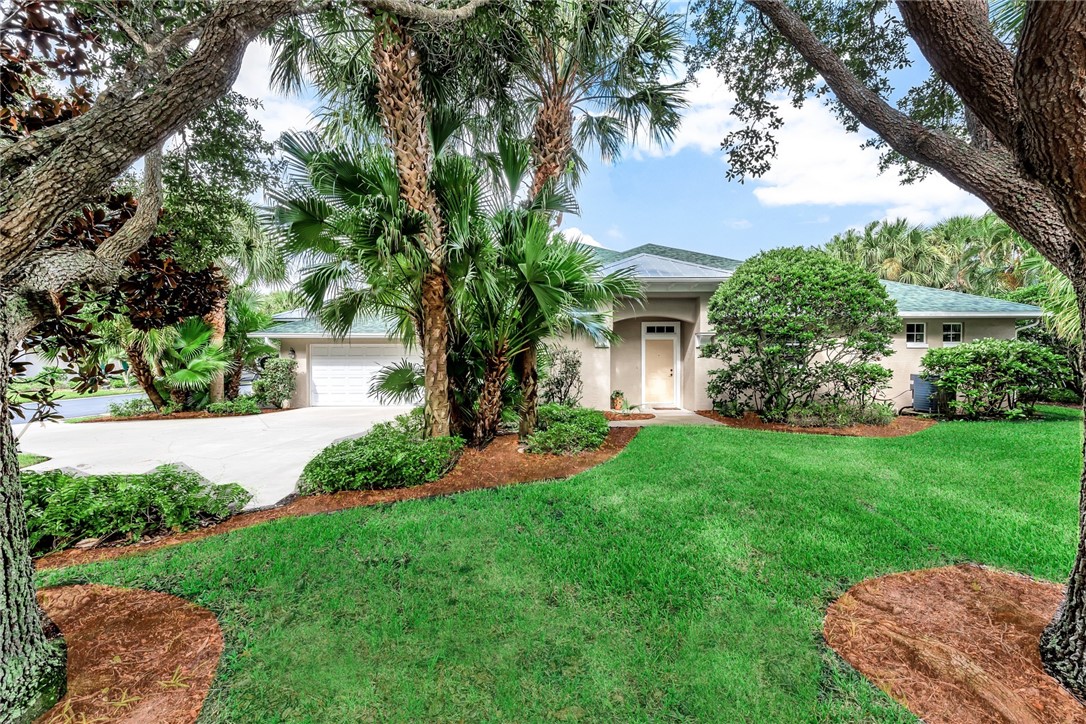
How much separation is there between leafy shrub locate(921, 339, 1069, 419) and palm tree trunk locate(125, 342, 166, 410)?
2037cm

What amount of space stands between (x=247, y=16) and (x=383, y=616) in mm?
3608

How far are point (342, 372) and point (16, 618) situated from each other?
13698 millimetres

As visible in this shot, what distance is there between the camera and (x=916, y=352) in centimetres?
1138

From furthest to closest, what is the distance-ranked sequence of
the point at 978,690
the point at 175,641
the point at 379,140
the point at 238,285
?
the point at 238,285 → the point at 379,140 → the point at 175,641 → the point at 978,690

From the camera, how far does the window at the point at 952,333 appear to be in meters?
11.5

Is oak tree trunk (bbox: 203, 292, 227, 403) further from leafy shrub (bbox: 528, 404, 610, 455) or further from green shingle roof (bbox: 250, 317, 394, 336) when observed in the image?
leafy shrub (bbox: 528, 404, 610, 455)

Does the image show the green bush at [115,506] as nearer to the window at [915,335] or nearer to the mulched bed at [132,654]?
the mulched bed at [132,654]

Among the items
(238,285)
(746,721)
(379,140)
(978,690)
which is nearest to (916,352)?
(978,690)

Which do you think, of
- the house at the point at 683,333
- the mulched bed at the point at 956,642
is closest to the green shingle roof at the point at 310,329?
the house at the point at 683,333

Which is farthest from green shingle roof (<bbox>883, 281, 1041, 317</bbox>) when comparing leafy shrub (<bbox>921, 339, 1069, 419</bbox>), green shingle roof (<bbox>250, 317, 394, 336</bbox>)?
green shingle roof (<bbox>250, 317, 394, 336</bbox>)

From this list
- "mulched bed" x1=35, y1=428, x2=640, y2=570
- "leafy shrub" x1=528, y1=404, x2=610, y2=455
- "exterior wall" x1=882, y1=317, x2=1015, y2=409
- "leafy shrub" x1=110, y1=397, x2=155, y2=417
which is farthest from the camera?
"leafy shrub" x1=110, y1=397, x2=155, y2=417

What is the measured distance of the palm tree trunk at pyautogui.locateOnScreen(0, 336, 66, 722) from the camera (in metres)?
1.82

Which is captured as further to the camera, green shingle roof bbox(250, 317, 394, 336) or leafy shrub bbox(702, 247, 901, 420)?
green shingle roof bbox(250, 317, 394, 336)

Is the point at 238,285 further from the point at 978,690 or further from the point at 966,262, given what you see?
the point at 966,262
